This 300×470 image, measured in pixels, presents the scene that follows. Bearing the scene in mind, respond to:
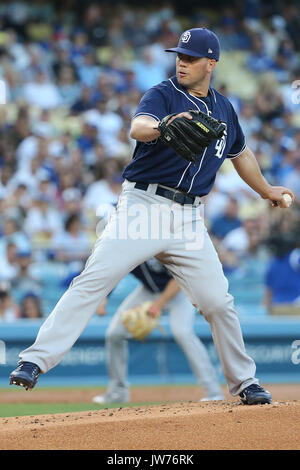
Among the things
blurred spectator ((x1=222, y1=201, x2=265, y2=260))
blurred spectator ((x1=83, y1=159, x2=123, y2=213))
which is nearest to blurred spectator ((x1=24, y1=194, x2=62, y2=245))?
blurred spectator ((x1=83, y1=159, x2=123, y2=213))

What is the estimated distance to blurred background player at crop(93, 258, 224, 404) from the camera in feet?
23.0

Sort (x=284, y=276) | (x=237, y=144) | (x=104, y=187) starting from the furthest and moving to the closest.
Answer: (x=104, y=187) → (x=284, y=276) → (x=237, y=144)

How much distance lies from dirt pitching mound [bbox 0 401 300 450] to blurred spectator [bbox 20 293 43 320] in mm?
4813

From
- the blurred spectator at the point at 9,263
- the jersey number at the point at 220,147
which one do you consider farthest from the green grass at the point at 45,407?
the jersey number at the point at 220,147

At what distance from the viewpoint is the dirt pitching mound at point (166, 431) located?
3844mm

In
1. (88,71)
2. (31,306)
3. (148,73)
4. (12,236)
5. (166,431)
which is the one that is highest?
(148,73)

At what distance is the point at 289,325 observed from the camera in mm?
9055

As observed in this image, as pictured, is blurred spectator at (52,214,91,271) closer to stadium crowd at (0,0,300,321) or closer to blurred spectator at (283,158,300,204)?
stadium crowd at (0,0,300,321)

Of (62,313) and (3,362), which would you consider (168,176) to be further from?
(3,362)

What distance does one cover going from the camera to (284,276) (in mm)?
9594

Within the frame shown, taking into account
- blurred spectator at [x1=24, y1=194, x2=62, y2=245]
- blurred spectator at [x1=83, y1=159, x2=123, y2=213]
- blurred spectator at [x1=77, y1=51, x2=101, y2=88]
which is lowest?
blurred spectator at [x1=24, y1=194, x2=62, y2=245]

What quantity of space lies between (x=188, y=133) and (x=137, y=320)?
10.6 feet

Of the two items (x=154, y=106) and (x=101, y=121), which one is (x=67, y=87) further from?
(x=154, y=106)

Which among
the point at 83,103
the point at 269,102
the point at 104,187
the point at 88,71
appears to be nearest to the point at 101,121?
the point at 83,103
